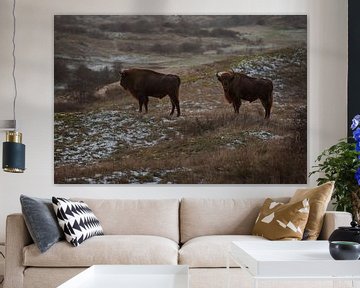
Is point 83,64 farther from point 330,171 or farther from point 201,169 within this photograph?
point 330,171

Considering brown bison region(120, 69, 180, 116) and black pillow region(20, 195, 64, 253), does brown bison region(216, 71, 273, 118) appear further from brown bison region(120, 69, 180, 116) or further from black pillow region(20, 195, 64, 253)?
black pillow region(20, 195, 64, 253)

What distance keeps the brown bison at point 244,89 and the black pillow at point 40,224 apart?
1.98m

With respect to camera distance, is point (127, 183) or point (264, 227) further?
point (127, 183)

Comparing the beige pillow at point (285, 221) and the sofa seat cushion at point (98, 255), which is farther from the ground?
the beige pillow at point (285, 221)

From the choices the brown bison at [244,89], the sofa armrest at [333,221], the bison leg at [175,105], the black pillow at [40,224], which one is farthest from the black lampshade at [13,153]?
the sofa armrest at [333,221]

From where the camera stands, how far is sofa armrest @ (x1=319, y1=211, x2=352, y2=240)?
13.3ft

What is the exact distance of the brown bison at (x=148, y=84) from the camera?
5.26 metres

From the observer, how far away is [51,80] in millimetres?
5277

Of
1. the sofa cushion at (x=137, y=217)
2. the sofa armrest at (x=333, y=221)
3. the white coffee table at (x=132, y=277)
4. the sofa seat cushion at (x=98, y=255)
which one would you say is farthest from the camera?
the sofa cushion at (x=137, y=217)

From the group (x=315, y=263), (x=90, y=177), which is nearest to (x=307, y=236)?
(x=315, y=263)

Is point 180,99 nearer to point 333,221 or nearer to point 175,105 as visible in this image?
point 175,105

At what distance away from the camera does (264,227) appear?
427 cm

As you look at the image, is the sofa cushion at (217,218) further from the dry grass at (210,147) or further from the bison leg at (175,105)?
the bison leg at (175,105)

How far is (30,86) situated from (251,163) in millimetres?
2020
